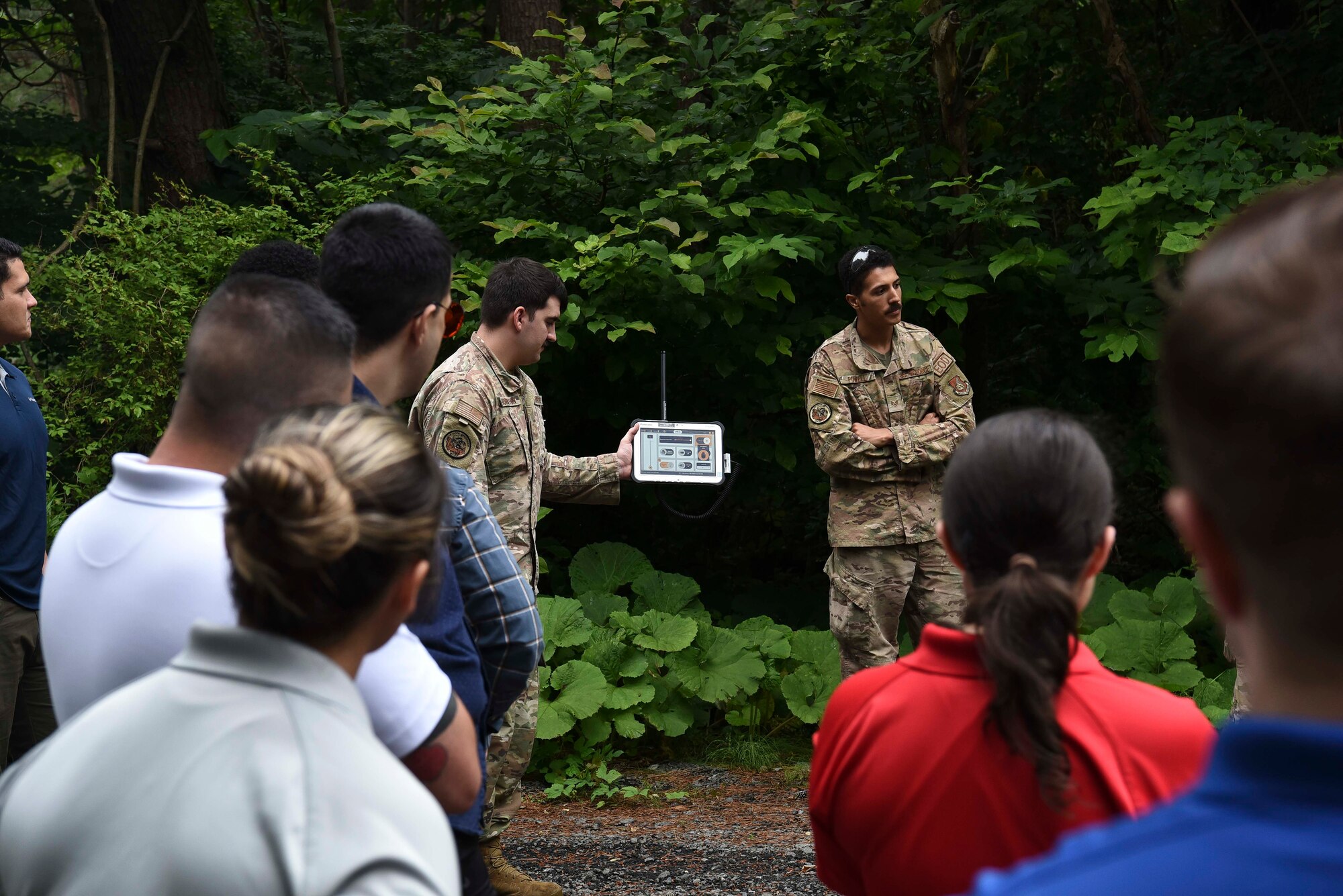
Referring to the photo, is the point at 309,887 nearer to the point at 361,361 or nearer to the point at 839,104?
the point at 361,361

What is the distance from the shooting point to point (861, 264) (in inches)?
206

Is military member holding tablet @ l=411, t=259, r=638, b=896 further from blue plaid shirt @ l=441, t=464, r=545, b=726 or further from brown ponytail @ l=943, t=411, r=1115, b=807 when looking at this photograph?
brown ponytail @ l=943, t=411, r=1115, b=807

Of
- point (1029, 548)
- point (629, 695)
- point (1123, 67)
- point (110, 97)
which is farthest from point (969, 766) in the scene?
point (110, 97)

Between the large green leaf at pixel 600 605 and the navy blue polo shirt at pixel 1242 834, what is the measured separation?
18.7 feet

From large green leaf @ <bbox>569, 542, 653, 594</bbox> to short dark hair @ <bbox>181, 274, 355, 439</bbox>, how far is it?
4866 millimetres

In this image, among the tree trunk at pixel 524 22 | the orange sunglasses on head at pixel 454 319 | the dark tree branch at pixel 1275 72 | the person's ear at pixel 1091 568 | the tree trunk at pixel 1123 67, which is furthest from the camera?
the tree trunk at pixel 524 22

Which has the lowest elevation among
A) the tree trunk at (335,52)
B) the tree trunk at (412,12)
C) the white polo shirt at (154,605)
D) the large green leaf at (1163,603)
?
the large green leaf at (1163,603)

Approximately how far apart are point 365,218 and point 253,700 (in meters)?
1.51

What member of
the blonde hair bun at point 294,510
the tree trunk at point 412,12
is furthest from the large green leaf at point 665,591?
the tree trunk at point 412,12

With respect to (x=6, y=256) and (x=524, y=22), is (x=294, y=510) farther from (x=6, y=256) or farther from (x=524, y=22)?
(x=524, y=22)

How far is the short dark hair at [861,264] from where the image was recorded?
5230mm

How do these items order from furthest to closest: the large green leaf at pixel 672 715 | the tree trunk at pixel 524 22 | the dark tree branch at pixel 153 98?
the tree trunk at pixel 524 22 < the dark tree branch at pixel 153 98 < the large green leaf at pixel 672 715

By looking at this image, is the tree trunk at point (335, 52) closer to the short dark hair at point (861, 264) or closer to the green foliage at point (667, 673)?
the green foliage at point (667, 673)

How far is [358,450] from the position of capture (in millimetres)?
1367
